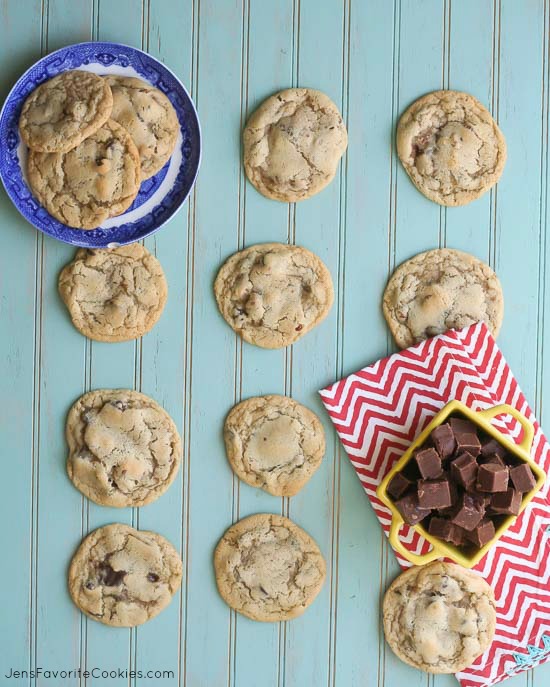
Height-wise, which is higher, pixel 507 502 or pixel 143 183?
pixel 143 183

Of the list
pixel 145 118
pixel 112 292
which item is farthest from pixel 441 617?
pixel 145 118

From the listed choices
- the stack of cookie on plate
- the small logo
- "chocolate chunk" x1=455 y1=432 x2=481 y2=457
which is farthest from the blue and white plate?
the small logo

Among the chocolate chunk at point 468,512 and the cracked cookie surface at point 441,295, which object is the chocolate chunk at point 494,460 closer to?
the chocolate chunk at point 468,512

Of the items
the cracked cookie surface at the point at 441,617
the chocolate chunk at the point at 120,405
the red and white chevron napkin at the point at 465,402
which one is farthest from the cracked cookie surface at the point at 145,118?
the cracked cookie surface at the point at 441,617

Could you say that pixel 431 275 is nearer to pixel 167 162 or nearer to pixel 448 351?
pixel 448 351

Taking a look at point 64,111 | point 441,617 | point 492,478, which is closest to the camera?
point 492,478

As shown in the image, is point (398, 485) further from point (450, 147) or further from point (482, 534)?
point (450, 147)
